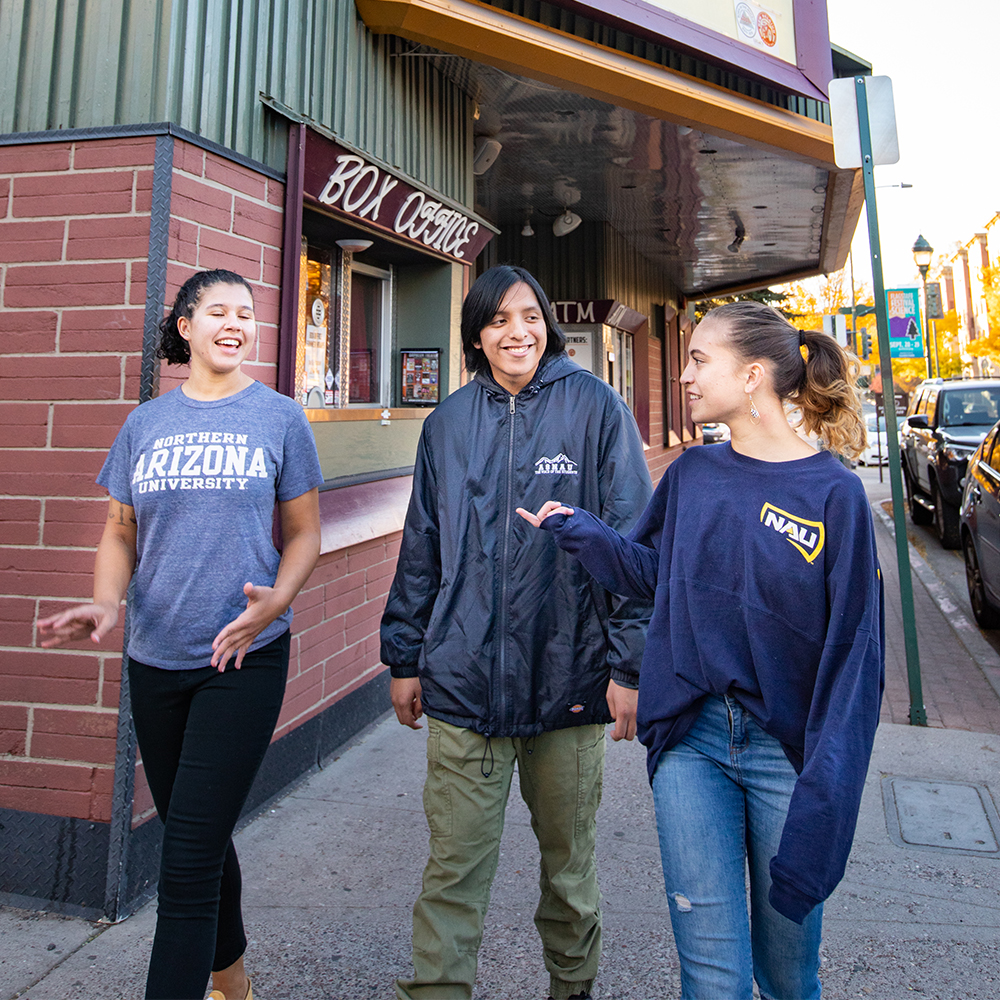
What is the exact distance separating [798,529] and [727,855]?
71 centimetres

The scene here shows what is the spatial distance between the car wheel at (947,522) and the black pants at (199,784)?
10279 mm

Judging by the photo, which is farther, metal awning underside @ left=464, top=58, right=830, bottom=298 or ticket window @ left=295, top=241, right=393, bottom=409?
metal awning underside @ left=464, top=58, right=830, bottom=298

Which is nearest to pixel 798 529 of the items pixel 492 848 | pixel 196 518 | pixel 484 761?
pixel 484 761

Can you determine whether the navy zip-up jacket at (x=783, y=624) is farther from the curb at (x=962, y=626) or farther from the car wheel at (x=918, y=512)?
the car wheel at (x=918, y=512)

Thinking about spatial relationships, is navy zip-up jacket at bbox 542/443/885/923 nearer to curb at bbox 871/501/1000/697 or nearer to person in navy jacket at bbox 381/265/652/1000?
person in navy jacket at bbox 381/265/652/1000

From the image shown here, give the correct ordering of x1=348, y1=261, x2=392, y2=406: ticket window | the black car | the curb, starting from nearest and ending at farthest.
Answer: x1=348, y1=261, x2=392, y2=406: ticket window → the curb → the black car

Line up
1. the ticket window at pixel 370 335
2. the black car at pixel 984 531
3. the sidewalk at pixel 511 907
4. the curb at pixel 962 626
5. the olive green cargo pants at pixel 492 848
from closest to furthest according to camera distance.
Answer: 1. the olive green cargo pants at pixel 492 848
2. the sidewalk at pixel 511 907
3. the ticket window at pixel 370 335
4. the curb at pixel 962 626
5. the black car at pixel 984 531

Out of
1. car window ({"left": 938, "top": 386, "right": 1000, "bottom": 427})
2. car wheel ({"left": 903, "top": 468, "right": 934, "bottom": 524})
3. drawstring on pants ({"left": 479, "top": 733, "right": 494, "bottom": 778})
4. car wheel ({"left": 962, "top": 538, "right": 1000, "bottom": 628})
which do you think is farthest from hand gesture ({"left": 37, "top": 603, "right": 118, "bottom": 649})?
car wheel ({"left": 903, "top": 468, "right": 934, "bottom": 524})

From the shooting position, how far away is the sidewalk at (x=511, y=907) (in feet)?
8.98

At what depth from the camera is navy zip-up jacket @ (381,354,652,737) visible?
237 centimetres

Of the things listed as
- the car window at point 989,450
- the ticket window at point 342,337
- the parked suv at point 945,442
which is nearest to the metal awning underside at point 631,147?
the ticket window at point 342,337

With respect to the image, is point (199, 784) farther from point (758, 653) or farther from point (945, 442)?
point (945, 442)

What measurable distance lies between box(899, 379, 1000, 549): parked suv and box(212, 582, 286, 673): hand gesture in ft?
32.4

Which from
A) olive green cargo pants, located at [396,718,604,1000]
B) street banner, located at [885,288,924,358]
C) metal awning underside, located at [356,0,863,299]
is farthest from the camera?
street banner, located at [885,288,924,358]
